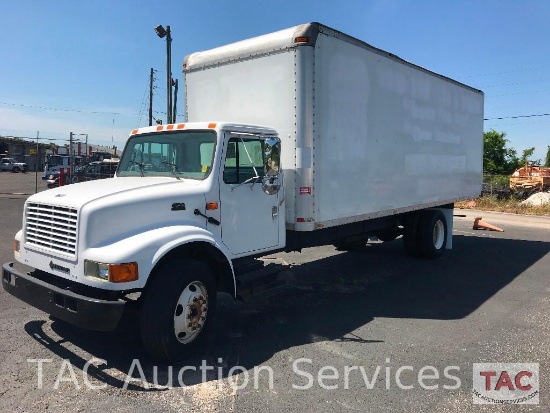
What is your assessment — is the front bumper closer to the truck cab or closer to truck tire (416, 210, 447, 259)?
the truck cab

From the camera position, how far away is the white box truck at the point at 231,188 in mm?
4055

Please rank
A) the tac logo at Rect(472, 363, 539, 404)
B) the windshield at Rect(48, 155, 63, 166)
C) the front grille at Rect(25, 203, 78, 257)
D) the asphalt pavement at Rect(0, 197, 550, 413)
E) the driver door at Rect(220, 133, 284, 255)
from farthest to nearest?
1. the windshield at Rect(48, 155, 63, 166)
2. the driver door at Rect(220, 133, 284, 255)
3. the front grille at Rect(25, 203, 78, 257)
4. the tac logo at Rect(472, 363, 539, 404)
5. the asphalt pavement at Rect(0, 197, 550, 413)

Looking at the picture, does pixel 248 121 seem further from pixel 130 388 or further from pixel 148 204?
pixel 130 388

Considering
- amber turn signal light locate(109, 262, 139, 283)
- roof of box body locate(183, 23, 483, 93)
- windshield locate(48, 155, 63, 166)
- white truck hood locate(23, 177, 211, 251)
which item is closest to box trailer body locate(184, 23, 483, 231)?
roof of box body locate(183, 23, 483, 93)

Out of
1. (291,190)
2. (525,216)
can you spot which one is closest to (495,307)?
(291,190)

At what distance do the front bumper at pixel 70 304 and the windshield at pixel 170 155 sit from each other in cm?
163

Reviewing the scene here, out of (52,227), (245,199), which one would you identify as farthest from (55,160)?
→ (245,199)

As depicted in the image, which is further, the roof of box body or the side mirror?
the roof of box body

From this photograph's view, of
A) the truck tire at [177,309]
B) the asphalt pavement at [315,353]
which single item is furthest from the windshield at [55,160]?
the truck tire at [177,309]

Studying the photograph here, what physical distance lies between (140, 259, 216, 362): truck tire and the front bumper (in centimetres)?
30

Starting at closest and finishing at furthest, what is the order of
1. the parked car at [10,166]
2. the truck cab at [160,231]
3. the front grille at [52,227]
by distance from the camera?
the truck cab at [160,231] < the front grille at [52,227] < the parked car at [10,166]

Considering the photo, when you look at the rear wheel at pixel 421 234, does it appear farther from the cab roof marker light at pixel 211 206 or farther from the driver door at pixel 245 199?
the cab roof marker light at pixel 211 206

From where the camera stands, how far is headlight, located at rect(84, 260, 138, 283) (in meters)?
3.80

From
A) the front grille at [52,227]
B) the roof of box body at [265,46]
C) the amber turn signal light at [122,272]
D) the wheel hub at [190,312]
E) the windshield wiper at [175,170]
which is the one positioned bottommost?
the wheel hub at [190,312]
